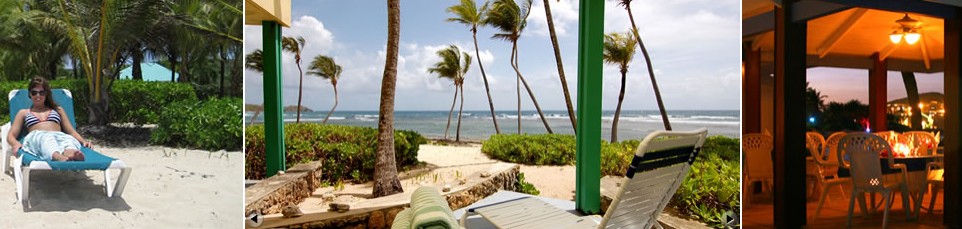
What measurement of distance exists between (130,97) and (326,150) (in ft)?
14.4

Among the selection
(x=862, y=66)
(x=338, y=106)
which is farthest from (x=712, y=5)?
(x=338, y=106)

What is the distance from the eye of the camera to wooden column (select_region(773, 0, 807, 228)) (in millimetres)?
3133

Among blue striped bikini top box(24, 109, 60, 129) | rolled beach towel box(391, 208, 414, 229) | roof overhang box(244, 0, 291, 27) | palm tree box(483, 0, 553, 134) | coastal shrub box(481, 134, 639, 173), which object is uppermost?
palm tree box(483, 0, 553, 134)

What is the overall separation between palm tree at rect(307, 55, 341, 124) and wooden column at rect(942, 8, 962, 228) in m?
8.63

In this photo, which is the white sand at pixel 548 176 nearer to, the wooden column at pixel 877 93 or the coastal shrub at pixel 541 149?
the coastal shrub at pixel 541 149

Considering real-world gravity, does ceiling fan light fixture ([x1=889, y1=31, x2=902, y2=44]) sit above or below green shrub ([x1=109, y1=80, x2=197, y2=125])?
above

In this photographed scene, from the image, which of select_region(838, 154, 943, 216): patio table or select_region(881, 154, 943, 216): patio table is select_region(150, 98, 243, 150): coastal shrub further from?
select_region(881, 154, 943, 216): patio table

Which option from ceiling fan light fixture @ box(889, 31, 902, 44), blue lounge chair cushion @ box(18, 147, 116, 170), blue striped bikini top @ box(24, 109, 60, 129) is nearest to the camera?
ceiling fan light fixture @ box(889, 31, 902, 44)

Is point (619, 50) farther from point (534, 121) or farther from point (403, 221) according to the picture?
point (403, 221)

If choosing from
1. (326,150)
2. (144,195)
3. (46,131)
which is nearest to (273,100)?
(326,150)

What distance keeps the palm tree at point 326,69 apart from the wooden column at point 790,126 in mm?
8069

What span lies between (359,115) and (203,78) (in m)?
3.39

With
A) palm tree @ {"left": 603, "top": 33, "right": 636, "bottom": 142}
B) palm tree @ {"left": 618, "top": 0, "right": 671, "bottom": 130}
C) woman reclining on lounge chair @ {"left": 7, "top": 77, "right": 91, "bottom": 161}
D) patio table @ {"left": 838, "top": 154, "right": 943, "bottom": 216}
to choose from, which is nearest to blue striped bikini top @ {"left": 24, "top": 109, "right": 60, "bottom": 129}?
woman reclining on lounge chair @ {"left": 7, "top": 77, "right": 91, "bottom": 161}

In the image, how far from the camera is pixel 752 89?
146 inches
